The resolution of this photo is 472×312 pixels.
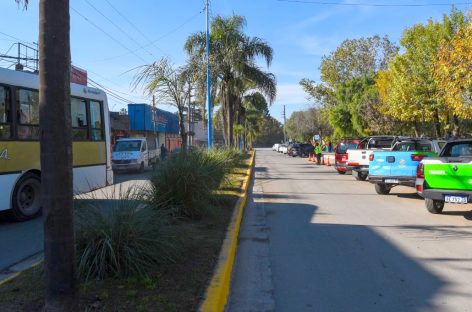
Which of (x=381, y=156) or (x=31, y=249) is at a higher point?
(x=381, y=156)

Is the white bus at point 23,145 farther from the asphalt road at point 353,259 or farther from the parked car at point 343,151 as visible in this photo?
the parked car at point 343,151

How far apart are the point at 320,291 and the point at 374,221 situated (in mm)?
5244

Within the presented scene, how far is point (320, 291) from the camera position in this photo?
587 centimetres

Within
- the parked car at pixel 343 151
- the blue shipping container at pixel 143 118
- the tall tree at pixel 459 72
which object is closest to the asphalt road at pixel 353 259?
the tall tree at pixel 459 72

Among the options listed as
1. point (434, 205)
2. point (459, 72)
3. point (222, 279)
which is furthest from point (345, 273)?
point (459, 72)

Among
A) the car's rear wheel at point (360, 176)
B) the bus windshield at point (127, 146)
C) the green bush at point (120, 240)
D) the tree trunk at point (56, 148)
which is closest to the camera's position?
the tree trunk at point (56, 148)

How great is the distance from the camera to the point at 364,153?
64.4 ft

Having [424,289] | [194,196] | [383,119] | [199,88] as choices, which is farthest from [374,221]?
[383,119]

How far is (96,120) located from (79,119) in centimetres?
76

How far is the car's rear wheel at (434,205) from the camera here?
11.5 m

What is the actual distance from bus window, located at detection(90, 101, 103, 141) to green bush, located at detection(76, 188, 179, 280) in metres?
6.87

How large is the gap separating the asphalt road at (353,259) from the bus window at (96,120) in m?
4.31

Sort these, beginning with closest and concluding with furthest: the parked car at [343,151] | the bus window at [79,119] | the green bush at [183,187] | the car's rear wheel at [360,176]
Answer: the green bush at [183,187]
the bus window at [79,119]
the car's rear wheel at [360,176]
the parked car at [343,151]

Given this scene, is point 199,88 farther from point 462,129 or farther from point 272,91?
point 462,129
